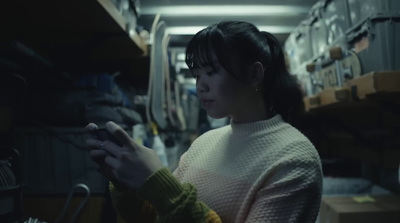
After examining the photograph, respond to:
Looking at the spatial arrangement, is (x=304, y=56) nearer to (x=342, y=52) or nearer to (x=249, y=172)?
(x=342, y=52)

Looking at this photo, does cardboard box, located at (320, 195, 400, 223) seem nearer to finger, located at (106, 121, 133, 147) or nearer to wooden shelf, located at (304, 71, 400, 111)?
wooden shelf, located at (304, 71, 400, 111)

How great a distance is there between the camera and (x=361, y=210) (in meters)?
1.75

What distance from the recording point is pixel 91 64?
2230 millimetres

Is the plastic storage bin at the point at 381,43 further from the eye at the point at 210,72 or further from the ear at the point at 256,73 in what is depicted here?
the eye at the point at 210,72

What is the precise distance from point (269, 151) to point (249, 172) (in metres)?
0.07

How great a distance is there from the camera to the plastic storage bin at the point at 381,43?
1419 millimetres

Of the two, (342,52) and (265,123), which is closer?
(265,123)

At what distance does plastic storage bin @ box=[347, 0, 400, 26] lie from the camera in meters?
1.44

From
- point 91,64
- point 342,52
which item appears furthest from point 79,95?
point 342,52

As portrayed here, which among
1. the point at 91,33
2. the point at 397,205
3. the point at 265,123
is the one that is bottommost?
the point at 397,205

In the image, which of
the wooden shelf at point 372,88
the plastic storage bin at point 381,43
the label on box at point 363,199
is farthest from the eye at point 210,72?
the label on box at point 363,199

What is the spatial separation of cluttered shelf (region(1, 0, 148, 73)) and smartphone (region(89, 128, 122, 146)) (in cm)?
72

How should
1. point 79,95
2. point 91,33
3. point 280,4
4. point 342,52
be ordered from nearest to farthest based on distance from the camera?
point 79,95, point 91,33, point 342,52, point 280,4

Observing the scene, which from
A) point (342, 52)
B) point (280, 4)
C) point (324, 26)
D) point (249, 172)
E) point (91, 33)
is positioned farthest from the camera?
point (280, 4)
